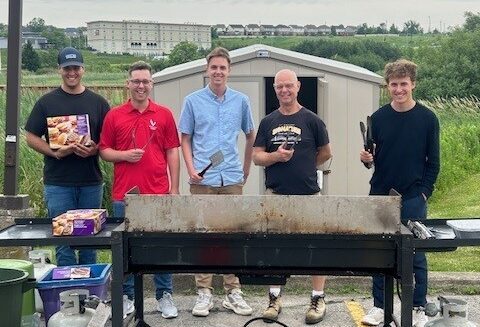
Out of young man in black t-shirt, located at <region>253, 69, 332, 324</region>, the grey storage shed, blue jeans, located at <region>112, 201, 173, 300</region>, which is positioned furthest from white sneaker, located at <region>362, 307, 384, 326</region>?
the grey storage shed

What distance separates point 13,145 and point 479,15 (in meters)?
48.9

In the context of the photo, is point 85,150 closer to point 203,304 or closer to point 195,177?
point 195,177

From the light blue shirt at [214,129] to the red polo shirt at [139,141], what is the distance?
0.25 m

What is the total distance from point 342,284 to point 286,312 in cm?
80

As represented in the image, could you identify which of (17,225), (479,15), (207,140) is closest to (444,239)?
(207,140)

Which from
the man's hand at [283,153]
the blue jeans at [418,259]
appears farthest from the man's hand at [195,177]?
the blue jeans at [418,259]

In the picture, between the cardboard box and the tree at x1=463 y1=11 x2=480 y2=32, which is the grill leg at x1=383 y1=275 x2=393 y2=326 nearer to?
the cardboard box

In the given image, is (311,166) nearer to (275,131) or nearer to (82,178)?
(275,131)

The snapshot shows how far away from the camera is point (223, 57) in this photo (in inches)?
211

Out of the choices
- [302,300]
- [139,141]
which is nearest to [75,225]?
[139,141]

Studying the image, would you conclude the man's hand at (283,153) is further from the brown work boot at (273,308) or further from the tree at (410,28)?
the tree at (410,28)

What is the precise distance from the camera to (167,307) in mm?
5484

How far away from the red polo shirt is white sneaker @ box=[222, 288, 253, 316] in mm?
1077

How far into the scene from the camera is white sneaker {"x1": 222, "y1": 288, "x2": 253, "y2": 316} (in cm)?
556
